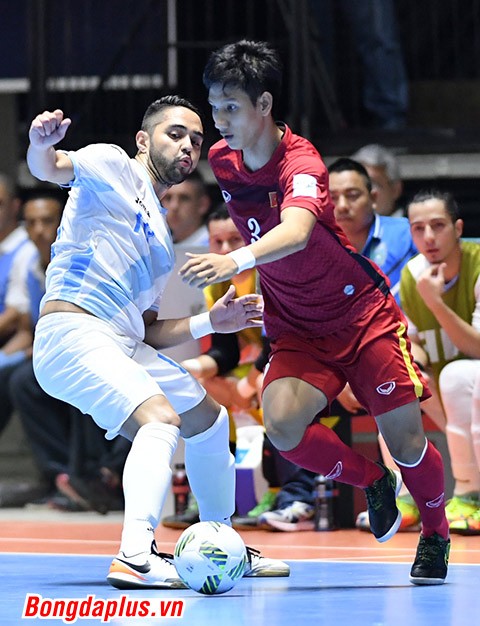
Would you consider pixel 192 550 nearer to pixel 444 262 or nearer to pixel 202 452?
pixel 202 452

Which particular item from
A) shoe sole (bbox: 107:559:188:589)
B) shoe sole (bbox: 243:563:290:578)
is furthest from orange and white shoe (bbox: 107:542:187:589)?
shoe sole (bbox: 243:563:290:578)

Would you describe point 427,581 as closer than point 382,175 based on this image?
Yes

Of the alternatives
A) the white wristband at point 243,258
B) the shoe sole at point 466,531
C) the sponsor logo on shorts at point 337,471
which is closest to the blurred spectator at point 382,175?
the shoe sole at point 466,531

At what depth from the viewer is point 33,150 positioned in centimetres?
454

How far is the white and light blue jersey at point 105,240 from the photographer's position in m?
4.74

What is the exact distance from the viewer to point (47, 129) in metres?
4.49

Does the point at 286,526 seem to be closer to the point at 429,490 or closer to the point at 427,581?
the point at 429,490

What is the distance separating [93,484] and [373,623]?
447 cm

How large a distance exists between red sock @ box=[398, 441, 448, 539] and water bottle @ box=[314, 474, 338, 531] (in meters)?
2.02

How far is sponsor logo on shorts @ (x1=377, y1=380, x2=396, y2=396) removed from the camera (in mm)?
4848

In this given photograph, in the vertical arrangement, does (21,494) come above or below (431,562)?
below

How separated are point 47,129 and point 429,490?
6.08ft

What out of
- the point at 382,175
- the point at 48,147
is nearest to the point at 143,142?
the point at 48,147

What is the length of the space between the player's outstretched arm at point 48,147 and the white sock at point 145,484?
3.04 feet
